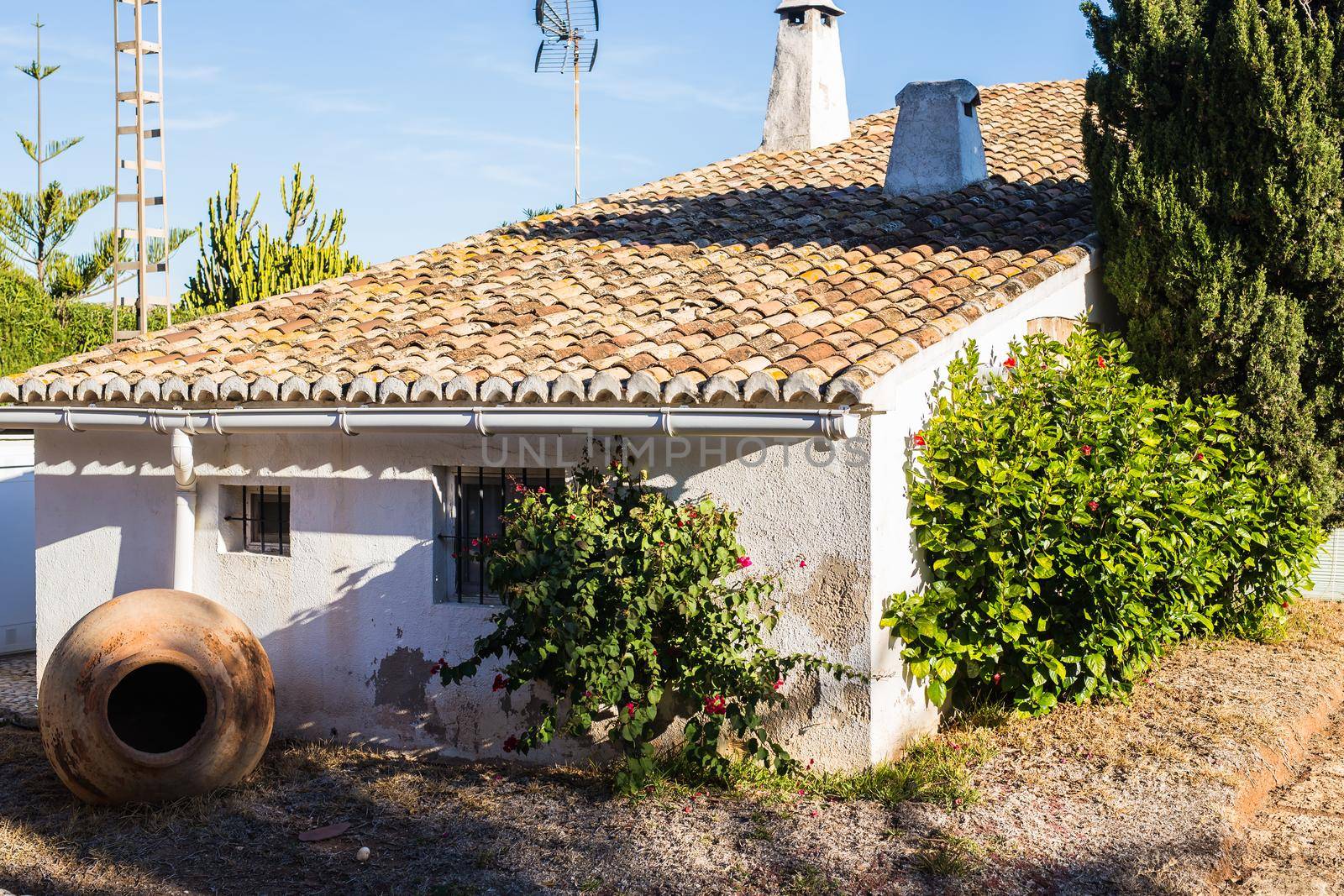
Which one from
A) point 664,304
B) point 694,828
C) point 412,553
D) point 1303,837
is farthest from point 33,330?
point 1303,837

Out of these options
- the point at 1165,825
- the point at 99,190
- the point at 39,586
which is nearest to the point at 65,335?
the point at 99,190

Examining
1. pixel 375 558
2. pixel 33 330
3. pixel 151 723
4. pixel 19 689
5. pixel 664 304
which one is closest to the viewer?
pixel 151 723

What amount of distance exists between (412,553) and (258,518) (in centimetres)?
155

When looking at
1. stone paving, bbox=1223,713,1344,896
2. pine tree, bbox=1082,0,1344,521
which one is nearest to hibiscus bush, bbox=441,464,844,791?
stone paving, bbox=1223,713,1344,896

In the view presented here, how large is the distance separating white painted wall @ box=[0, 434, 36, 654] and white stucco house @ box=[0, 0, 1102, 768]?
3.25 meters

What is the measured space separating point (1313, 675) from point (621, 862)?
19.0ft

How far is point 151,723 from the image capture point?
7.38 metres

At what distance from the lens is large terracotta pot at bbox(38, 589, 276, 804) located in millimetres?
6504

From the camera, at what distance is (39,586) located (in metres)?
8.77

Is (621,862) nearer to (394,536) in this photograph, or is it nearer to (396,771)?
(396,771)

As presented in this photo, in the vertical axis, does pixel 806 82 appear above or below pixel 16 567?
above

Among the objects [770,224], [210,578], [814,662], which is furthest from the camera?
[770,224]

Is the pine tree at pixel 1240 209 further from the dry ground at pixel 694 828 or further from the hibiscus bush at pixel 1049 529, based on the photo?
the dry ground at pixel 694 828

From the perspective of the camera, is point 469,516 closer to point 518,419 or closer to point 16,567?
point 518,419
